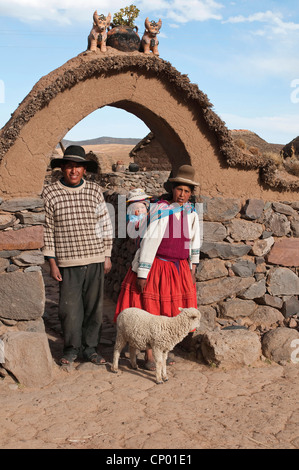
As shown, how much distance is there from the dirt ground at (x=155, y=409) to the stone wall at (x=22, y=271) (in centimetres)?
44

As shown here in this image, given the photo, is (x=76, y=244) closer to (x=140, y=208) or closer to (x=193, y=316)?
(x=140, y=208)

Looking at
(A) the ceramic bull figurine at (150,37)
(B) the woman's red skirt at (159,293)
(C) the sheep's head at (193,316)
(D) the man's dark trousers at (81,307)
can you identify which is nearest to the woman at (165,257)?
(B) the woman's red skirt at (159,293)

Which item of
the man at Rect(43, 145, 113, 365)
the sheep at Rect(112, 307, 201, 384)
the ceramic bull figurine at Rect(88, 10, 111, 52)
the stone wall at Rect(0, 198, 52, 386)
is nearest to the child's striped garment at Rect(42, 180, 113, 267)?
the man at Rect(43, 145, 113, 365)

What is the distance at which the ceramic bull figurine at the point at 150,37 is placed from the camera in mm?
4754

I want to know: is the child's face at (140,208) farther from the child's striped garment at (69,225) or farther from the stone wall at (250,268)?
the stone wall at (250,268)

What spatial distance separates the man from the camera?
423 cm

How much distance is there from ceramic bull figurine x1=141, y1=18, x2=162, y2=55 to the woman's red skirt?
226 cm

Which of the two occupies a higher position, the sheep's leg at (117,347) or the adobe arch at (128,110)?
the adobe arch at (128,110)

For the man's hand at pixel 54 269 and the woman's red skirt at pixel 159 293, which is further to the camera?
the woman's red skirt at pixel 159 293

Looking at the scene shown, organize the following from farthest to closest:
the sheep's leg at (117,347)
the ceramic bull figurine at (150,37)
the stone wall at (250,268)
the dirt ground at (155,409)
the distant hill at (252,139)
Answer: the distant hill at (252,139), the stone wall at (250,268), the ceramic bull figurine at (150,37), the sheep's leg at (117,347), the dirt ground at (155,409)

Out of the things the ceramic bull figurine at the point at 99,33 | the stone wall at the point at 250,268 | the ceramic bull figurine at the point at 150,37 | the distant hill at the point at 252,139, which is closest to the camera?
the ceramic bull figurine at the point at 99,33

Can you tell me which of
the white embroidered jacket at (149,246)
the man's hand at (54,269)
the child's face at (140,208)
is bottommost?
the man's hand at (54,269)

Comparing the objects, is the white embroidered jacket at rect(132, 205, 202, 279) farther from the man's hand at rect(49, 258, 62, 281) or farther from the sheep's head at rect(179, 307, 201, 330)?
the man's hand at rect(49, 258, 62, 281)

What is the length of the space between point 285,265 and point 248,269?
0.56m
